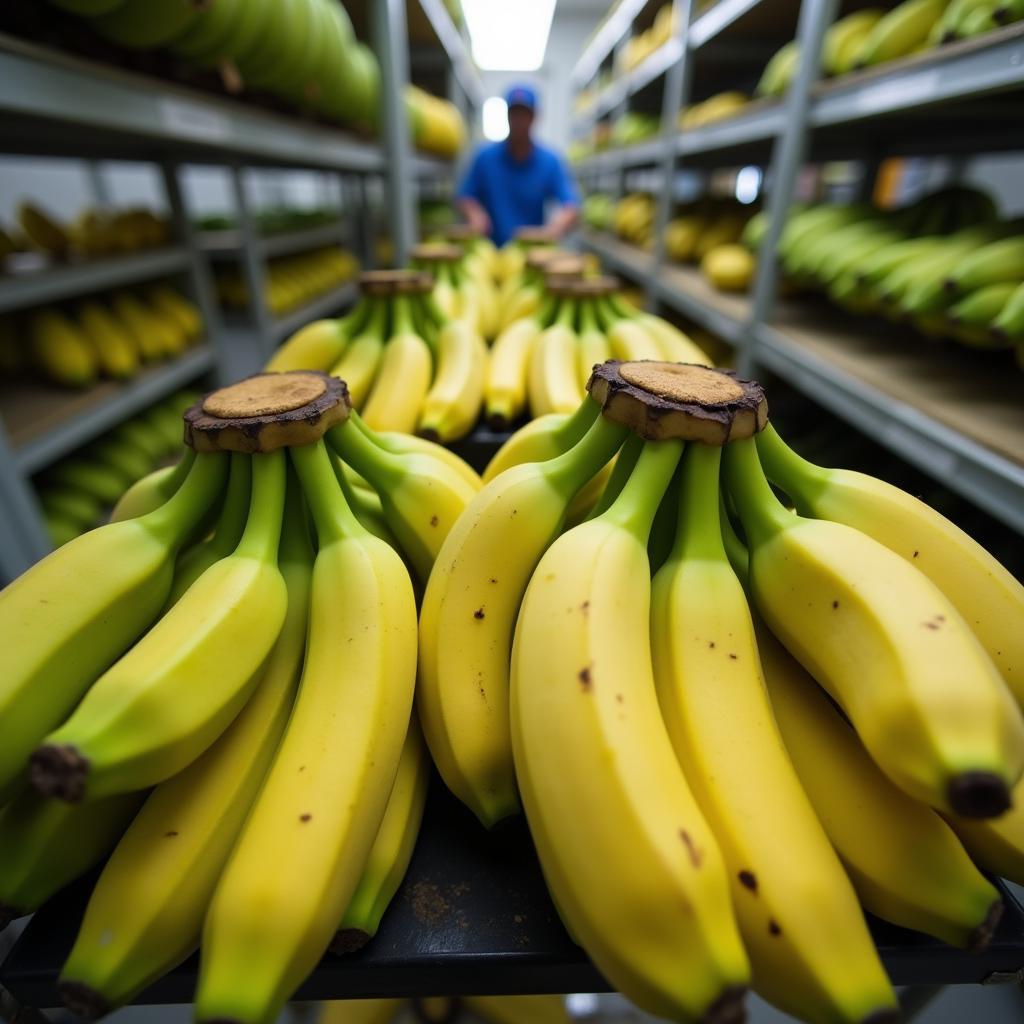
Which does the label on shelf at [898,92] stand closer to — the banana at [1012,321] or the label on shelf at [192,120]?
the banana at [1012,321]

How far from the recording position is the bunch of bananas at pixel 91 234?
2.02 m

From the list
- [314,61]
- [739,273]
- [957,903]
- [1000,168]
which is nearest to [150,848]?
[957,903]

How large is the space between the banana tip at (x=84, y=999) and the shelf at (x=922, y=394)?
1.04 meters

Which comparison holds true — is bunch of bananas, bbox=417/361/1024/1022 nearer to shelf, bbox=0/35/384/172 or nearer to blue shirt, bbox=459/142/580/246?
shelf, bbox=0/35/384/172

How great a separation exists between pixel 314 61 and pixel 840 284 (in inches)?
63.6

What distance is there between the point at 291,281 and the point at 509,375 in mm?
2923

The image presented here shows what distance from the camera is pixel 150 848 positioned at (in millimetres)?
405

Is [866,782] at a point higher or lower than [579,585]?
lower

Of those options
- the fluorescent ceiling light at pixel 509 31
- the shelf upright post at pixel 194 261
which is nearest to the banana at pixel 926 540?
the shelf upright post at pixel 194 261

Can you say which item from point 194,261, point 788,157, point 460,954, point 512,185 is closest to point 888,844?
point 460,954

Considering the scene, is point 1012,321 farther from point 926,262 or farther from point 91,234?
point 91,234

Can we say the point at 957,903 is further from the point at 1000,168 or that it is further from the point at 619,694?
the point at 1000,168

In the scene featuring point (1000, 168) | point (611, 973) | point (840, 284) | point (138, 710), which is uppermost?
point (1000, 168)

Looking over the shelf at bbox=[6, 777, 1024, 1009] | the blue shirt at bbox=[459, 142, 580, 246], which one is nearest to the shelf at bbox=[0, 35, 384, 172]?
the shelf at bbox=[6, 777, 1024, 1009]
